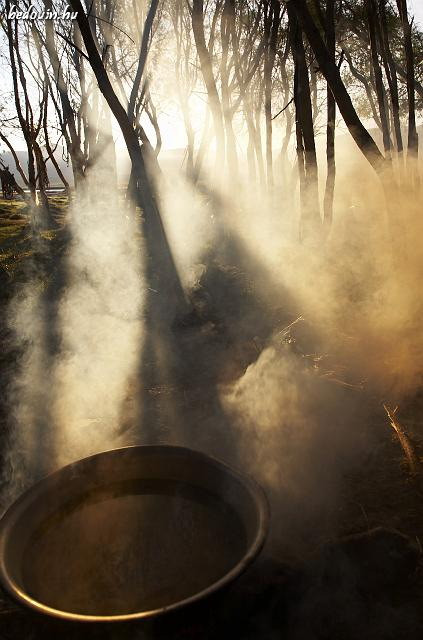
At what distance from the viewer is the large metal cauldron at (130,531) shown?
207 cm

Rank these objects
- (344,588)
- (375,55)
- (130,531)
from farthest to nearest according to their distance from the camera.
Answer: (375,55), (130,531), (344,588)

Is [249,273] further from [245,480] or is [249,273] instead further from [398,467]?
[245,480]

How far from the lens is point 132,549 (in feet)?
7.68

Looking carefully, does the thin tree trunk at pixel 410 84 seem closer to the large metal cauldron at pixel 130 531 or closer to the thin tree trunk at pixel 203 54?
the thin tree trunk at pixel 203 54

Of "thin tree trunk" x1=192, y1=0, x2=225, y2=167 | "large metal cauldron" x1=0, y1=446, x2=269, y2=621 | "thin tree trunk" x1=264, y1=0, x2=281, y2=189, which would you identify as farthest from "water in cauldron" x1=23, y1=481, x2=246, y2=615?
"thin tree trunk" x1=192, y1=0, x2=225, y2=167

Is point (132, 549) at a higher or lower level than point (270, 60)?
lower

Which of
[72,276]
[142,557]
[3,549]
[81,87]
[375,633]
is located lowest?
[375,633]

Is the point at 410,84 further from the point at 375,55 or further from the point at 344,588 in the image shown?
the point at 344,588

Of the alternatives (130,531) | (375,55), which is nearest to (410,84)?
(375,55)

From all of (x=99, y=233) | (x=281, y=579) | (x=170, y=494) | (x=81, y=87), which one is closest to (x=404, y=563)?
(x=281, y=579)

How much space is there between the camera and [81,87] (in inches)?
512

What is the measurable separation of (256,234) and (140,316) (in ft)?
14.5

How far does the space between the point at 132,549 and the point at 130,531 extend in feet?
0.36

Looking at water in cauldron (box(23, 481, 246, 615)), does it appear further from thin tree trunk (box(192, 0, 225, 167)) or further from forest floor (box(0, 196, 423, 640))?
thin tree trunk (box(192, 0, 225, 167))
